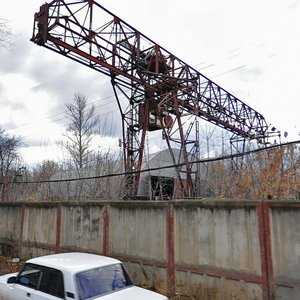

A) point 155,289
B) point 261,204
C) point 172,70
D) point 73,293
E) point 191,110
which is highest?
point 172,70

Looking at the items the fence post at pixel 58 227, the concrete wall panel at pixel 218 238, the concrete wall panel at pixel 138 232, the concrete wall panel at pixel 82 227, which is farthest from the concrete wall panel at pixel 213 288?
the fence post at pixel 58 227

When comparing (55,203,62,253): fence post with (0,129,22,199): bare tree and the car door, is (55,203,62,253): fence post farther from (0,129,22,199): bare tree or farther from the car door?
(0,129,22,199): bare tree

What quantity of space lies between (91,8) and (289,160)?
9.80 m

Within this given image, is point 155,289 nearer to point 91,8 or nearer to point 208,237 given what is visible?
point 208,237

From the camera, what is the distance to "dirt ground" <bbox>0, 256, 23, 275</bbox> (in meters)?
9.36

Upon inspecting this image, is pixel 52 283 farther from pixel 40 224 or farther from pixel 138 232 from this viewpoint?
pixel 40 224

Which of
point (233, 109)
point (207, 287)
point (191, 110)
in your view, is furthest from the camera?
point (233, 109)

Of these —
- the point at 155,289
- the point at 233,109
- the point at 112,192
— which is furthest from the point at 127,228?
the point at 233,109

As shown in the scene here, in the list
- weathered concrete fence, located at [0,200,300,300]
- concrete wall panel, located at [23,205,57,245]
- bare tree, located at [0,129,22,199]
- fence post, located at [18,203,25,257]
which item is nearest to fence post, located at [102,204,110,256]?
weathered concrete fence, located at [0,200,300,300]

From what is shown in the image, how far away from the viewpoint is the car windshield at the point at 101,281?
4.46 metres

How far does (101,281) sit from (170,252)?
2.33m

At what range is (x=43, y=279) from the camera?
4.95m

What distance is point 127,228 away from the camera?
7.63 metres

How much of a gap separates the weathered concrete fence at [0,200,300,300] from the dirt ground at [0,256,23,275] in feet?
4.70
